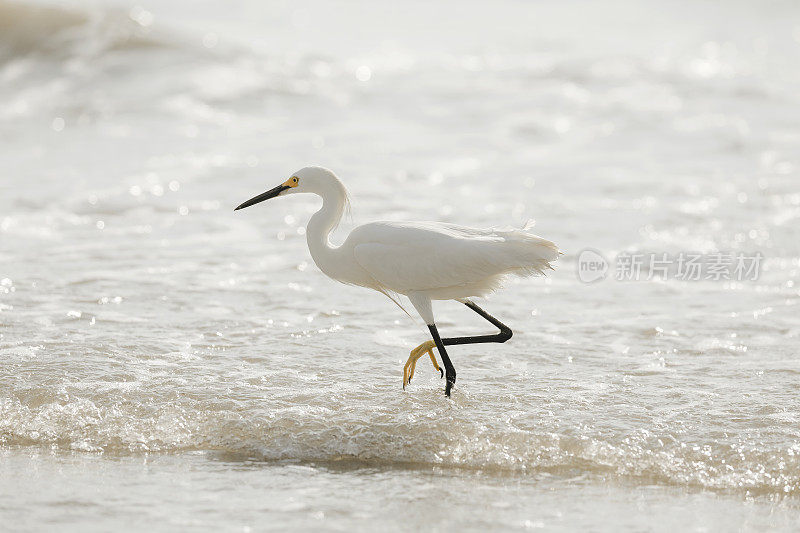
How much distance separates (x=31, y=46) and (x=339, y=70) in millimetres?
5054

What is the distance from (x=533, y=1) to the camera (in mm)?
22031

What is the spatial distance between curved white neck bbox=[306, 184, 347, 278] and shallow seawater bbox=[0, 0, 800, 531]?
2.14ft

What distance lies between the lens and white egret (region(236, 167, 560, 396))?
19.1 feet

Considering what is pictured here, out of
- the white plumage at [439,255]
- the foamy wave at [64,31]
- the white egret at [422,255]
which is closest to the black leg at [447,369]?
the white egret at [422,255]

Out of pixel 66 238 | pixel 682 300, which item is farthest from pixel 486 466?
pixel 66 238

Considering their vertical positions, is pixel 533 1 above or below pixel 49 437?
above

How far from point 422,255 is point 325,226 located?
61cm

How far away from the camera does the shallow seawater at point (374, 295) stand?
470 cm

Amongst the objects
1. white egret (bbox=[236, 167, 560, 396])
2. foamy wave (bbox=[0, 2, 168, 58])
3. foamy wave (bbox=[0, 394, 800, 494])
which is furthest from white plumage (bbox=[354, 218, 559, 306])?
foamy wave (bbox=[0, 2, 168, 58])

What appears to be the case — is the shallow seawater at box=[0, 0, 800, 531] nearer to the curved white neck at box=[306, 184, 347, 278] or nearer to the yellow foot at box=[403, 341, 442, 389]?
the yellow foot at box=[403, 341, 442, 389]

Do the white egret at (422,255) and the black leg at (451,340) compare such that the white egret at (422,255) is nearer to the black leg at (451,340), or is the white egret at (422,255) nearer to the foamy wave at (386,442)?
the black leg at (451,340)

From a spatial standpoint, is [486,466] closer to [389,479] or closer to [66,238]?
[389,479]

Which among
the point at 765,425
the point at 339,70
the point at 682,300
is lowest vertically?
the point at 765,425

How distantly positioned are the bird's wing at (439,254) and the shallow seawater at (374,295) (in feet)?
2.10
